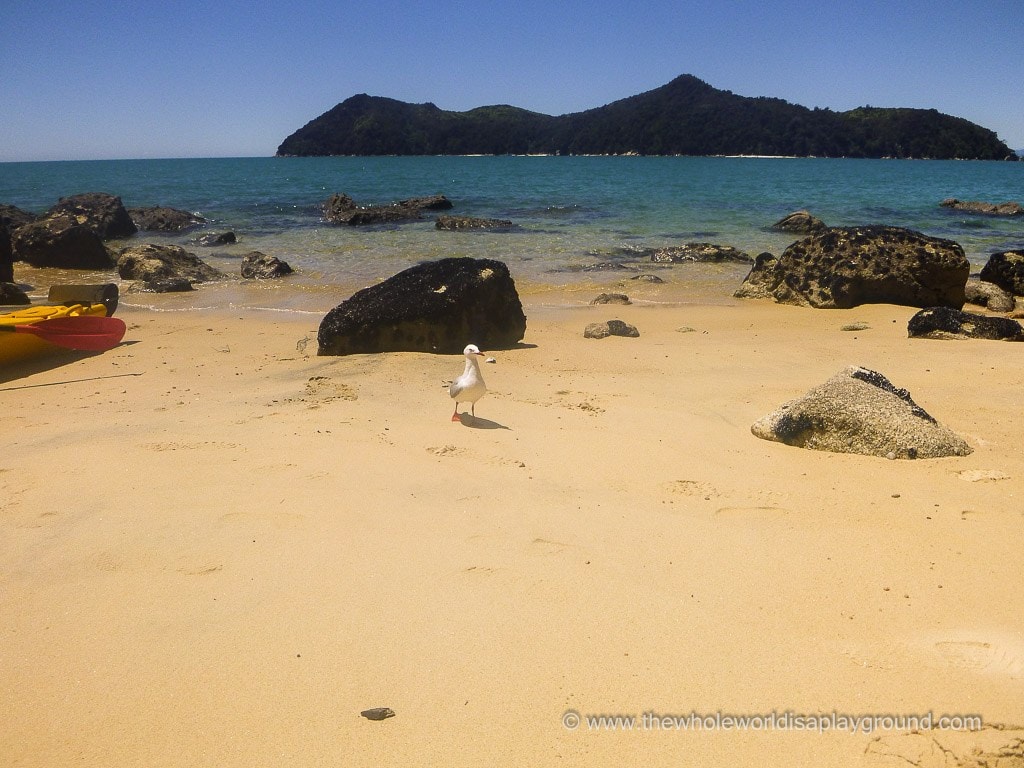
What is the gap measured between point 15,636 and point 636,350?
21.5 feet

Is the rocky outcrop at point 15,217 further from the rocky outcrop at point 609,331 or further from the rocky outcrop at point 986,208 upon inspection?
the rocky outcrop at point 986,208

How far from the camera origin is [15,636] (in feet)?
9.29

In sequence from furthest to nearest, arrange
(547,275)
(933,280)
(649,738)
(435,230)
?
(435,230) → (547,275) → (933,280) → (649,738)

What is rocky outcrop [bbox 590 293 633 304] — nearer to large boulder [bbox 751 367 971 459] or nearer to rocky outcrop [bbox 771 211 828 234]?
large boulder [bbox 751 367 971 459]

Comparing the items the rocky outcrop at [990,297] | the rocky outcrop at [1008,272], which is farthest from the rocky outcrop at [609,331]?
the rocky outcrop at [1008,272]

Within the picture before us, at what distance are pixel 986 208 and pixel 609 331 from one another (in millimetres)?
31109

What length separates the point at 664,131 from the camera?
131 meters

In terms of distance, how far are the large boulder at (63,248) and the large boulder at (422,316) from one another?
12.5m

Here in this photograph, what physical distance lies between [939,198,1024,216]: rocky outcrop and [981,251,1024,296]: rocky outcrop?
2148 cm

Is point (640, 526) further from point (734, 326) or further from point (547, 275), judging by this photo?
point (547, 275)

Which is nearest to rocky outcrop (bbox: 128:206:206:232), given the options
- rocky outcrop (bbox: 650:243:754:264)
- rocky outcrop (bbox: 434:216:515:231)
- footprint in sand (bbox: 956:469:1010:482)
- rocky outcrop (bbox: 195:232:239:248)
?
rocky outcrop (bbox: 195:232:239:248)

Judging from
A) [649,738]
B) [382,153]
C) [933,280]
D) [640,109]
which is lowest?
[649,738]

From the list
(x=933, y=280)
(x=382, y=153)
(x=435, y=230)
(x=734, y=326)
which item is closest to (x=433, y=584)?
(x=734, y=326)

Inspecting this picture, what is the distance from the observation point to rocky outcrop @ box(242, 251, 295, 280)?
15328 millimetres
